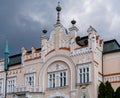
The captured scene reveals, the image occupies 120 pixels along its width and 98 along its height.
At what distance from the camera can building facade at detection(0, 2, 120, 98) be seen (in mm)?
43625

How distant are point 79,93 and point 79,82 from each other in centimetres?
136

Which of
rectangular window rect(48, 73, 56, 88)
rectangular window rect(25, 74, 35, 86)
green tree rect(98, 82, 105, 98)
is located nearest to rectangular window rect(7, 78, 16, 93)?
rectangular window rect(25, 74, 35, 86)

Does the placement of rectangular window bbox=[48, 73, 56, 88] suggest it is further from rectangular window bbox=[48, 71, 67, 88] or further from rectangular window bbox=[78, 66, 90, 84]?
rectangular window bbox=[78, 66, 90, 84]

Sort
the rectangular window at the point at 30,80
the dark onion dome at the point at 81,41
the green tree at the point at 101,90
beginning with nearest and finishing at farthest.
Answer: the green tree at the point at 101,90 → the dark onion dome at the point at 81,41 → the rectangular window at the point at 30,80

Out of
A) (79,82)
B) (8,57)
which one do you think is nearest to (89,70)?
(79,82)

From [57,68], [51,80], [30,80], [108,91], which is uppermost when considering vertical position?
[57,68]

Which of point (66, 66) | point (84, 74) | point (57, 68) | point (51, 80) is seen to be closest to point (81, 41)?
point (66, 66)

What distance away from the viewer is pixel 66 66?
45906 mm

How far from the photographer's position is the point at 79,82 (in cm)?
4400

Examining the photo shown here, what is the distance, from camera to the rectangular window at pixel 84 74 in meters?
43.7

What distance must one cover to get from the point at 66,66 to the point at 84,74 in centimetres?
300

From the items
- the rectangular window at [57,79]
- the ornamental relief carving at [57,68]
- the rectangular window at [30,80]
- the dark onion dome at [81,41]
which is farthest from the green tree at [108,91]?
the rectangular window at [30,80]

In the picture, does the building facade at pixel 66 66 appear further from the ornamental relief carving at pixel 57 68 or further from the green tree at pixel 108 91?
the green tree at pixel 108 91

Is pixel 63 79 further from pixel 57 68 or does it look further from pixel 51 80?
pixel 51 80
